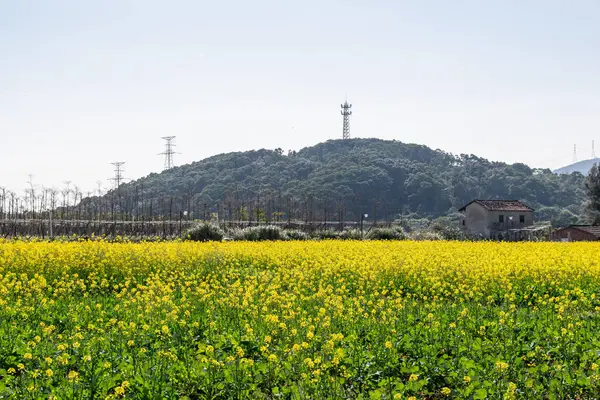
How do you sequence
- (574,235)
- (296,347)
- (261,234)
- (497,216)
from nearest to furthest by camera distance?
(296,347), (261,234), (574,235), (497,216)

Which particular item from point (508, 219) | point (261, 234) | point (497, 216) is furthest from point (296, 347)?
point (508, 219)

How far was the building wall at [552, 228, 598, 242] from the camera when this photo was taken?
148 feet

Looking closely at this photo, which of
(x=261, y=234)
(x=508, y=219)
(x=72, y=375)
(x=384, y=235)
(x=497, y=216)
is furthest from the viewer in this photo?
(x=508, y=219)

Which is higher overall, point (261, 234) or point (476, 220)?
point (476, 220)

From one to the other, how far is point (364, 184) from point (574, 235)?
164ft

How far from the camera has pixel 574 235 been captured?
46.5m

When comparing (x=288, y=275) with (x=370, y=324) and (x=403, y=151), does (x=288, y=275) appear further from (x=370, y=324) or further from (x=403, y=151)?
(x=403, y=151)

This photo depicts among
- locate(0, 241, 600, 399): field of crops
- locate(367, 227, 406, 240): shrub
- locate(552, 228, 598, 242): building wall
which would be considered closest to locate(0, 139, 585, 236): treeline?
locate(552, 228, 598, 242): building wall

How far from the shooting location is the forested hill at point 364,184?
91500 mm

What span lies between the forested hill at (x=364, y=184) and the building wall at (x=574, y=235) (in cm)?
3682

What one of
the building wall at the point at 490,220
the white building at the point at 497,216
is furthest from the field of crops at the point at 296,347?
the white building at the point at 497,216

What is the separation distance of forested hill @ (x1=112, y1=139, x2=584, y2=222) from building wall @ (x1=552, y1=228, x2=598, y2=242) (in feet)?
121

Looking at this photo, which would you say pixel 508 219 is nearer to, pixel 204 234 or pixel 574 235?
A: pixel 574 235

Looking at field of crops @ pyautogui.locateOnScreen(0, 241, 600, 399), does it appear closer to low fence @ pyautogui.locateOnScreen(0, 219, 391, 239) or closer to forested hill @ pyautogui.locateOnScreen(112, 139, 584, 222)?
low fence @ pyautogui.locateOnScreen(0, 219, 391, 239)
